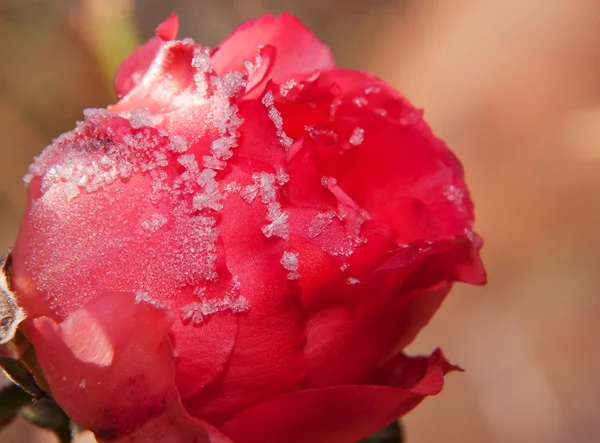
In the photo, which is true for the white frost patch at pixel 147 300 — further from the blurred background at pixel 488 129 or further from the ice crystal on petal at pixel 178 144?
the blurred background at pixel 488 129

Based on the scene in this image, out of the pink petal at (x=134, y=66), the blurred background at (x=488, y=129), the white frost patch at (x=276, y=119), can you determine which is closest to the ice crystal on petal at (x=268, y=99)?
the white frost patch at (x=276, y=119)

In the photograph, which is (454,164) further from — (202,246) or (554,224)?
(554,224)

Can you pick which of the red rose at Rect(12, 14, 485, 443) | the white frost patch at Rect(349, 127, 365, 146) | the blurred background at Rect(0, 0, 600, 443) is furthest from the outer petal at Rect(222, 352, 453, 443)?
the blurred background at Rect(0, 0, 600, 443)

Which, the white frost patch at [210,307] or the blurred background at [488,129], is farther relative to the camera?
the blurred background at [488,129]

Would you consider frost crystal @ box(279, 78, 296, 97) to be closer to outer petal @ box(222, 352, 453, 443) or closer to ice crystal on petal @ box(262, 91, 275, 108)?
ice crystal on petal @ box(262, 91, 275, 108)

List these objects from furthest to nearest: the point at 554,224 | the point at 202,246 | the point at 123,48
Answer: the point at 554,224, the point at 123,48, the point at 202,246

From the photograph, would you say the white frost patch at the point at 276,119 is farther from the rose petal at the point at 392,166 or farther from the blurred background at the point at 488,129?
the blurred background at the point at 488,129

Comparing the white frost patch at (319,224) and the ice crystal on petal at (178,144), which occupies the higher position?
the ice crystal on petal at (178,144)

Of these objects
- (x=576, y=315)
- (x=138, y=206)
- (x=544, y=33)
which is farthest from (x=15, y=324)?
(x=544, y=33)

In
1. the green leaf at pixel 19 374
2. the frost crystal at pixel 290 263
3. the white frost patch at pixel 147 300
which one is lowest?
the green leaf at pixel 19 374
